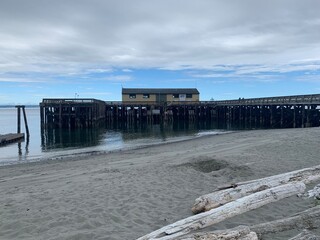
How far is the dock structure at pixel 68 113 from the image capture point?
133 ft

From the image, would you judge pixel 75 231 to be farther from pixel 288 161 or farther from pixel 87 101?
pixel 87 101

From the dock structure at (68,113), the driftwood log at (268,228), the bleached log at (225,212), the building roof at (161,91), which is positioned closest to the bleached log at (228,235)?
the driftwood log at (268,228)

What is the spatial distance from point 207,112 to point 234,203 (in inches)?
2115

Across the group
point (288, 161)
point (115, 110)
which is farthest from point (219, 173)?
point (115, 110)

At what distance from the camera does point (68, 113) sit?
4075cm

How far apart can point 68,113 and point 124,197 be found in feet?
115

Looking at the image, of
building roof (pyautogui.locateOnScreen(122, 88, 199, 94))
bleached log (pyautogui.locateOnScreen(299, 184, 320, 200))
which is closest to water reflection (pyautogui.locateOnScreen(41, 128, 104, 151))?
bleached log (pyautogui.locateOnScreen(299, 184, 320, 200))

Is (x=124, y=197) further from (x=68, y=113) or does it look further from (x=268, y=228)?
(x=68, y=113)

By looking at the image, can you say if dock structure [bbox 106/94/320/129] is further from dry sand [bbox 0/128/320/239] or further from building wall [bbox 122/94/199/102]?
dry sand [bbox 0/128/320/239]

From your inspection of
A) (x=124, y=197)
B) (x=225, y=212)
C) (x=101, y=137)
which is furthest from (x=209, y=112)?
(x=225, y=212)

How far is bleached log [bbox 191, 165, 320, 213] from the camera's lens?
5812 mm

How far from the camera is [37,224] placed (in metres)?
5.77

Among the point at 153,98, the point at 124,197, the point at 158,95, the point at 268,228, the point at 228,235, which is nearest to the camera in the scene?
the point at 228,235

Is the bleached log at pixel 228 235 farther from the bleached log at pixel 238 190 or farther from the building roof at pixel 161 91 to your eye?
the building roof at pixel 161 91
